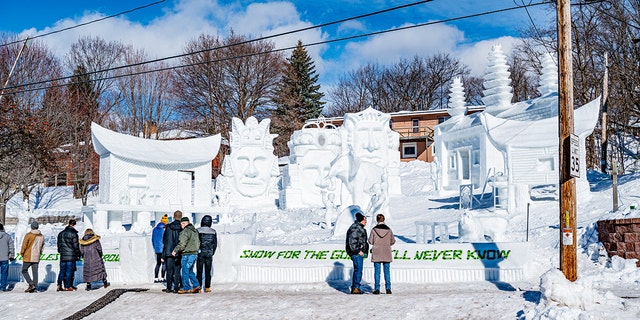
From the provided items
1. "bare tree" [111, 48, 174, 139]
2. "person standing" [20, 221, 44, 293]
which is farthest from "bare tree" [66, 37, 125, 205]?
"person standing" [20, 221, 44, 293]

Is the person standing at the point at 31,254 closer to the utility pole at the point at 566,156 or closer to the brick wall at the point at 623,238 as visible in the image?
the utility pole at the point at 566,156

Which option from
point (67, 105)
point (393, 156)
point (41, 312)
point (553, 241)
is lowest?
point (41, 312)

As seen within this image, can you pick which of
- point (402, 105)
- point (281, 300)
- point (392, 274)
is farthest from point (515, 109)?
point (402, 105)

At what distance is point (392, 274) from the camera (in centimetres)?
1295

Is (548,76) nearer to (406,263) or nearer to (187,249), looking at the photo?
(406,263)

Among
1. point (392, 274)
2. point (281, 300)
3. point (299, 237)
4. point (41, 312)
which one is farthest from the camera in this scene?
point (299, 237)

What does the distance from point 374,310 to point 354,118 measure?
86.6 ft

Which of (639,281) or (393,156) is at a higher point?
(393,156)

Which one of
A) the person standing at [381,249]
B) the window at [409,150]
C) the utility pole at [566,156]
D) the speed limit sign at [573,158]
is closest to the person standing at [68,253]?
the person standing at [381,249]

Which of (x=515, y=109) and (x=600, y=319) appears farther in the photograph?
(x=515, y=109)

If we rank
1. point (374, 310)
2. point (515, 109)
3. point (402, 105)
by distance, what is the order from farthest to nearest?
point (402, 105) → point (515, 109) → point (374, 310)

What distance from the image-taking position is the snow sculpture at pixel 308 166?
33.5m

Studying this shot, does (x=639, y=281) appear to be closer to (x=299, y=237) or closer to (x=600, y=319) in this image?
(x=600, y=319)

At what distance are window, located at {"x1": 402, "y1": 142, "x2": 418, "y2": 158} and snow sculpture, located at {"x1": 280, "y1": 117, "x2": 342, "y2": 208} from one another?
73.6 feet
